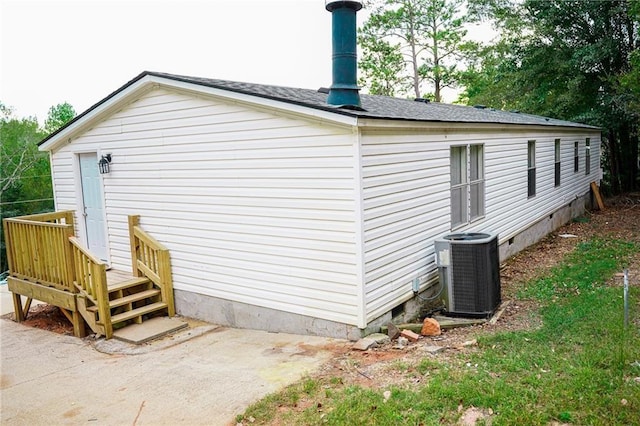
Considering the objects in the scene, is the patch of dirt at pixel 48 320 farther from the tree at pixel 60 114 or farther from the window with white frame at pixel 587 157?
the tree at pixel 60 114

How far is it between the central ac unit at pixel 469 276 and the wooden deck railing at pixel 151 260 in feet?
13.4

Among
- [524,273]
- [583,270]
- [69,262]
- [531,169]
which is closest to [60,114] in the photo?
[69,262]

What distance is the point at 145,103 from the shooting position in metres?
7.79

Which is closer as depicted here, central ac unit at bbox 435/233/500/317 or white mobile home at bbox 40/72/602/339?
white mobile home at bbox 40/72/602/339

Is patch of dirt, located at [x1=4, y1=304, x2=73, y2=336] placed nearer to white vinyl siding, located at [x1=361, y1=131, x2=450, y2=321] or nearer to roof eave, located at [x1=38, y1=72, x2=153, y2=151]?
roof eave, located at [x1=38, y1=72, x2=153, y2=151]

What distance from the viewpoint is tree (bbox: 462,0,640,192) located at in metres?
17.3

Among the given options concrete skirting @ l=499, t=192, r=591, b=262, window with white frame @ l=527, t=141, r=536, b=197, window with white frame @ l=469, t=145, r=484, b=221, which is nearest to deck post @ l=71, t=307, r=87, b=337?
window with white frame @ l=469, t=145, r=484, b=221

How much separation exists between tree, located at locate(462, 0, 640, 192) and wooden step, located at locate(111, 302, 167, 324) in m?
15.4

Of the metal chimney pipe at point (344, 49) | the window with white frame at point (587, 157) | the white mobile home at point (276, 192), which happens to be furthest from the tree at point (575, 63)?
the metal chimney pipe at point (344, 49)

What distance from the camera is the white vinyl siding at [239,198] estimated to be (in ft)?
19.0

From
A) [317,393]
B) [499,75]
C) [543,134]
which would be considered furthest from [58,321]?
[499,75]

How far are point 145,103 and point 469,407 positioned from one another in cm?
642

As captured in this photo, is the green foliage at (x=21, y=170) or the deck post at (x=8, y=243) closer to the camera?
the deck post at (x=8, y=243)

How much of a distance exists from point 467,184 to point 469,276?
236 centimetres
